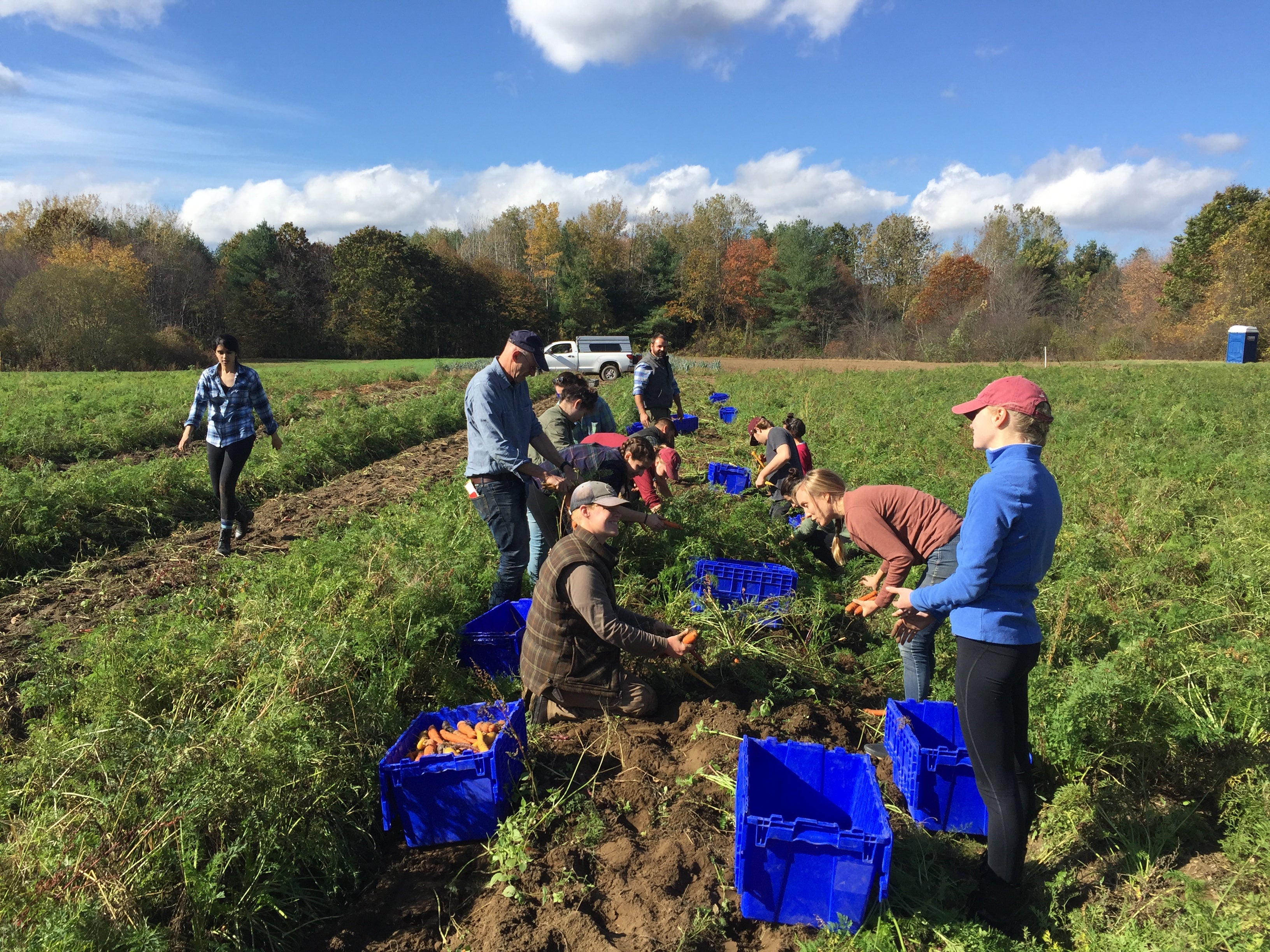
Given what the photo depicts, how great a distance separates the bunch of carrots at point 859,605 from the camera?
3.62 m

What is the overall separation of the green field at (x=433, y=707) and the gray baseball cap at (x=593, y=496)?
1251 mm

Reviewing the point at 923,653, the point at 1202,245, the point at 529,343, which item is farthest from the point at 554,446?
the point at 1202,245

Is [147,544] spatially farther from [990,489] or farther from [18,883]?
[990,489]

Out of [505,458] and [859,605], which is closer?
[859,605]

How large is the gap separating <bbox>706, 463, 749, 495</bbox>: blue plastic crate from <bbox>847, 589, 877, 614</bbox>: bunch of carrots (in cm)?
417

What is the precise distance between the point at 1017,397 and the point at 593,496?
2.08 meters

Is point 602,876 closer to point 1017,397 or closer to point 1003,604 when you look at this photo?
point 1003,604

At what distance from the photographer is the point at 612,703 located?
13.0 ft

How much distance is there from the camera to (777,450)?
732 centimetres

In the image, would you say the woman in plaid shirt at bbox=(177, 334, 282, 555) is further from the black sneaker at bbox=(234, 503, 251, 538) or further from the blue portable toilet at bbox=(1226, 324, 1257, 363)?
the blue portable toilet at bbox=(1226, 324, 1257, 363)

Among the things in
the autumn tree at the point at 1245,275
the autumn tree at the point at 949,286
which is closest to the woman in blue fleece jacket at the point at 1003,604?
the autumn tree at the point at 1245,275

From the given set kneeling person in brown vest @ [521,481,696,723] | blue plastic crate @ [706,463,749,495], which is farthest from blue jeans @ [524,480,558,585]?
blue plastic crate @ [706,463,749,495]

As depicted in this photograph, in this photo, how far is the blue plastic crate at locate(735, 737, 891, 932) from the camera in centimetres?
252

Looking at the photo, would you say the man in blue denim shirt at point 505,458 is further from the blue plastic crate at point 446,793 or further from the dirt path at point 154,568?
the dirt path at point 154,568
